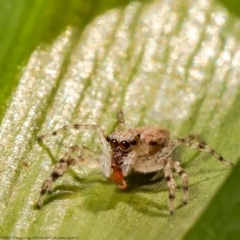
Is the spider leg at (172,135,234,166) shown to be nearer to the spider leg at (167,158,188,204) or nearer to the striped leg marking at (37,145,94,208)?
the spider leg at (167,158,188,204)

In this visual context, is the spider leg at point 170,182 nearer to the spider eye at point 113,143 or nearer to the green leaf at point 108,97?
the green leaf at point 108,97

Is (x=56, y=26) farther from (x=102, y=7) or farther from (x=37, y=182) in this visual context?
(x=37, y=182)

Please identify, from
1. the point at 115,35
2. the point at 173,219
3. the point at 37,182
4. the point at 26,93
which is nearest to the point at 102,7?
the point at 115,35

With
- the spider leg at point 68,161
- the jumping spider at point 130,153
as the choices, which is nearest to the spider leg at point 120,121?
the jumping spider at point 130,153

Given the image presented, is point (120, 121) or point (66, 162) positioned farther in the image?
point (120, 121)

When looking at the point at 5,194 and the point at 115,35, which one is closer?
the point at 5,194

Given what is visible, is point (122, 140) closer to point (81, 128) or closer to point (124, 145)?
point (124, 145)

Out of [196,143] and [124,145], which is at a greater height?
[196,143]

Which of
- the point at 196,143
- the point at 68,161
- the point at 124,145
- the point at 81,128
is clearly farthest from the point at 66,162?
the point at 196,143
